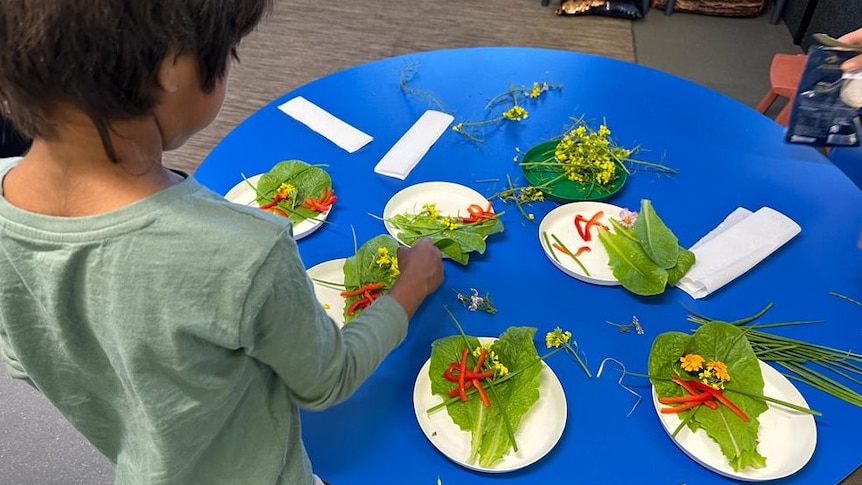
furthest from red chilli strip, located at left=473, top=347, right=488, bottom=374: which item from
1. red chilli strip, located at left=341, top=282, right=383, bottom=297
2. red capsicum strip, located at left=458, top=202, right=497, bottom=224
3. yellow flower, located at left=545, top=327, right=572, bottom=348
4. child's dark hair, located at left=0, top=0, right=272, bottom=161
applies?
child's dark hair, located at left=0, top=0, right=272, bottom=161

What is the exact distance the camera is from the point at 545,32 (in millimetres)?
3504

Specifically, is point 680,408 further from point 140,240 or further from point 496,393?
point 140,240

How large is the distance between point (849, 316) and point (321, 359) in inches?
37.6

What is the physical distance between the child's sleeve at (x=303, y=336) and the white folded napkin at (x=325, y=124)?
1.93ft

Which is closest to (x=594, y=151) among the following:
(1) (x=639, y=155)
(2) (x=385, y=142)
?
(1) (x=639, y=155)

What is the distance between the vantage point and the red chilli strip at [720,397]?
1.01 metres

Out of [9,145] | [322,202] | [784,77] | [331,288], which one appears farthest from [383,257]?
[784,77]

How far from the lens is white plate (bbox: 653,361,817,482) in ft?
3.18

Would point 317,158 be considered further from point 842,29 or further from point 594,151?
point 842,29

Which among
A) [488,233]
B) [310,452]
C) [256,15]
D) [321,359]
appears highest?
[256,15]

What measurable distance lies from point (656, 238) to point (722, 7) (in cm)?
300

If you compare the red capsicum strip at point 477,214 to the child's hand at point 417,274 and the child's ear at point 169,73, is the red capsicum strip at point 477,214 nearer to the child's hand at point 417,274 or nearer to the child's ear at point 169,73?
the child's hand at point 417,274

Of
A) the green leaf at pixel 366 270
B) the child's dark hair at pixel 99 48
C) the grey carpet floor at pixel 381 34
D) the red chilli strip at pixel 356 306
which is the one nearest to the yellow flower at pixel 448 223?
the green leaf at pixel 366 270

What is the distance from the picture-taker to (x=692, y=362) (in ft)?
3.45
